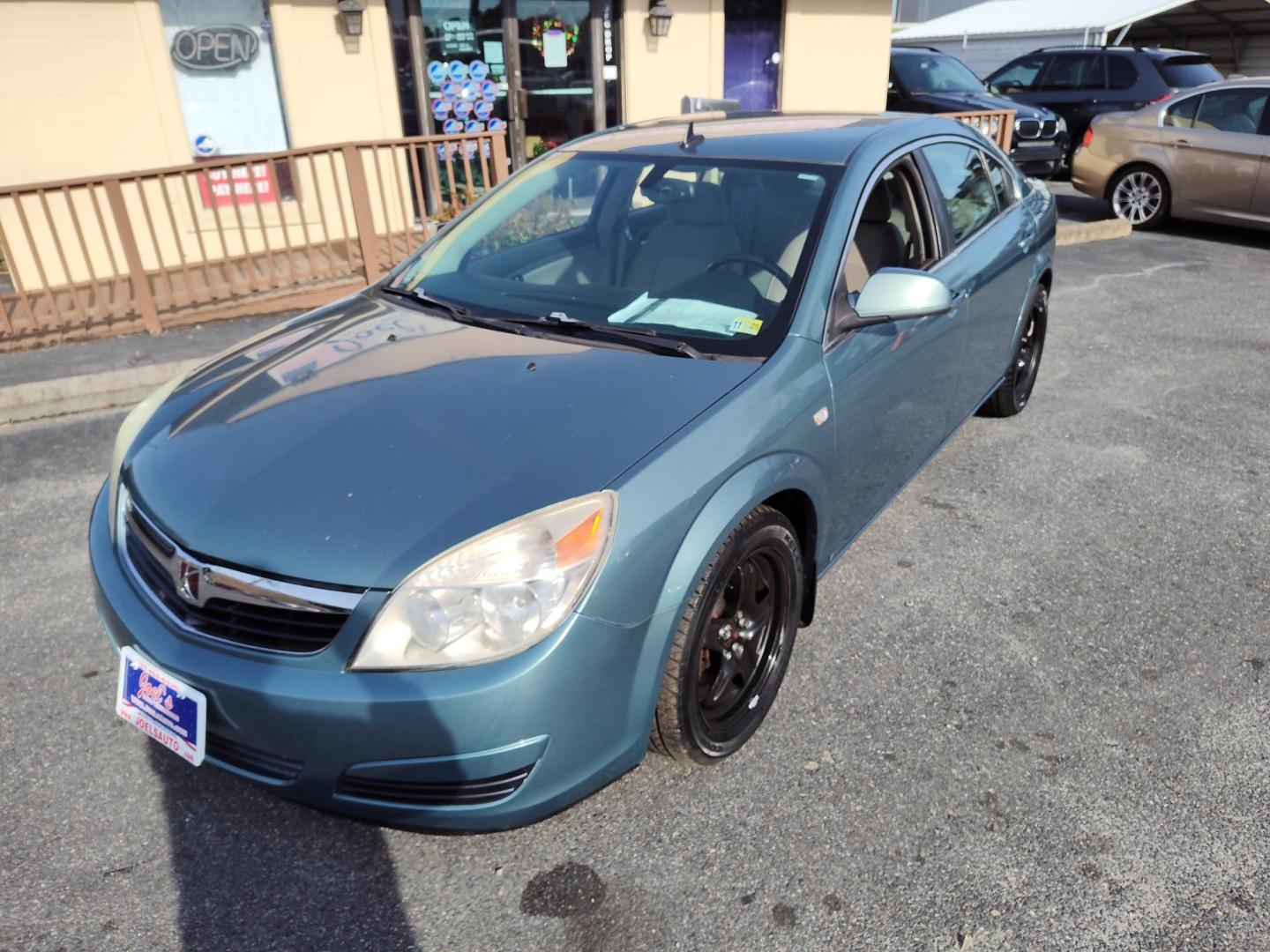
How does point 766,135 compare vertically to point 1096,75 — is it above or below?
above

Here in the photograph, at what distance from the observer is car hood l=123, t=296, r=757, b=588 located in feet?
6.52

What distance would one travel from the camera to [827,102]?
36.3ft

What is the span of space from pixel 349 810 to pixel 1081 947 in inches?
63.3

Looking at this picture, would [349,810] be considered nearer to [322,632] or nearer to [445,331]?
[322,632]

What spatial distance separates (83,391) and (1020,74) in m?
13.5

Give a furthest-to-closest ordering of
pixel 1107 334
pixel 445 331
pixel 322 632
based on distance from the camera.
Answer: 1. pixel 1107 334
2. pixel 445 331
3. pixel 322 632

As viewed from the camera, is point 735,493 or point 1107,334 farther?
point 1107,334

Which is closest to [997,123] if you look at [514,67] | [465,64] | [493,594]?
[514,67]

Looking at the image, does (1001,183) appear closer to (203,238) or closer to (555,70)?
(203,238)

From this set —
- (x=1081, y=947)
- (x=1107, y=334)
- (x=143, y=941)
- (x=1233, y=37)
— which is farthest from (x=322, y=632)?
(x=1233, y=37)

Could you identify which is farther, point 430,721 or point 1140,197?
point 1140,197

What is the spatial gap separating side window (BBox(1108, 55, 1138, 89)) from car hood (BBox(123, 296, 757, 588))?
13022 millimetres

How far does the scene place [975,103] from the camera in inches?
471

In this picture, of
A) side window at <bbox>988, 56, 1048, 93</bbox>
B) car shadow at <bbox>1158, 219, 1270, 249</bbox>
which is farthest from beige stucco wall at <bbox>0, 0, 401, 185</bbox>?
side window at <bbox>988, 56, 1048, 93</bbox>
